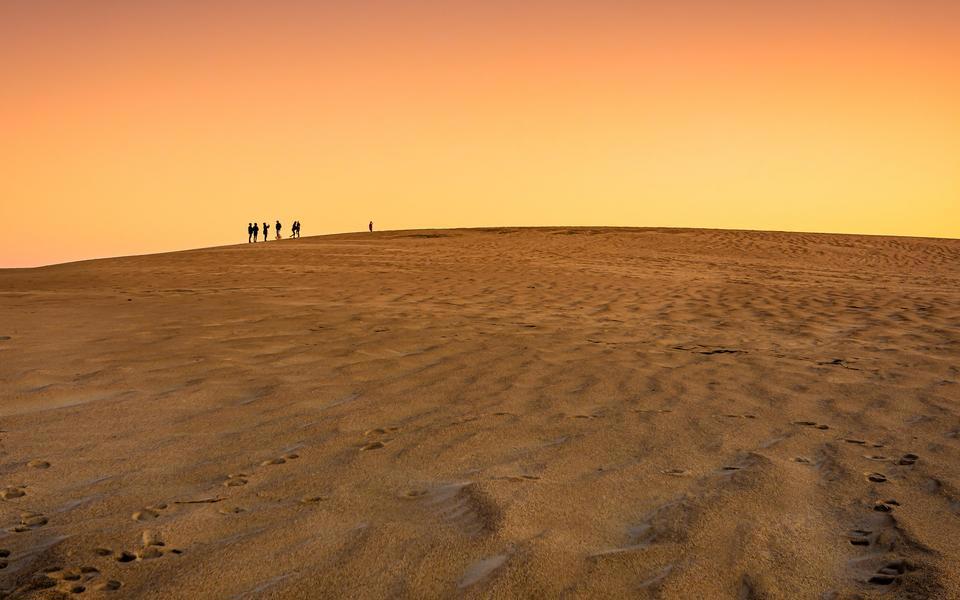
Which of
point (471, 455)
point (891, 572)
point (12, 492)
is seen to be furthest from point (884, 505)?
point (12, 492)

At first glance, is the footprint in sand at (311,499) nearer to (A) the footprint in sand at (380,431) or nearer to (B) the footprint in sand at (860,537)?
(A) the footprint in sand at (380,431)

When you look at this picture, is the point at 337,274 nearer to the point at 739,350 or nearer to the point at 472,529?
the point at 739,350

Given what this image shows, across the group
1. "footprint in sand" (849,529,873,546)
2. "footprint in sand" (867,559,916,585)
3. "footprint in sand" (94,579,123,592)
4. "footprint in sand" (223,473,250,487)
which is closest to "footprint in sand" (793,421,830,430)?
"footprint in sand" (849,529,873,546)

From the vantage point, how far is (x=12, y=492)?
3467 millimetres

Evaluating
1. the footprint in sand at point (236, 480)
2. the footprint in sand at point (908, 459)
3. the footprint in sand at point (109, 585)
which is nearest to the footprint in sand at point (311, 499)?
the footprint in sand at point (236, 480)

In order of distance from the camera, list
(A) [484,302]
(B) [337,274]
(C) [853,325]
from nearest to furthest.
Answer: (C) [853,325], (A) [484,302], (B) [337,274]

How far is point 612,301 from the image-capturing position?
12.3 m

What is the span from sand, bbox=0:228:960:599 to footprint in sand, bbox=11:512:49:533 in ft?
0.04

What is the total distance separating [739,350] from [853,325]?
3.04m

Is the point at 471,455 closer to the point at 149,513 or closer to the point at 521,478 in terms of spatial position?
the point at 521,478

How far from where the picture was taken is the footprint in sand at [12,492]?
3416mm

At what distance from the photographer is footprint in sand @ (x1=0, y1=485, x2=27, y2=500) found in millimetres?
3416

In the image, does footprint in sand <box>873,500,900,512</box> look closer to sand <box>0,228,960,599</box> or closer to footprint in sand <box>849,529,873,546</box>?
sand <box>0,228,960,599</box>

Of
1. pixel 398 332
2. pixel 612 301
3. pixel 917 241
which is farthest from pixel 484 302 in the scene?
pixel 917 241
